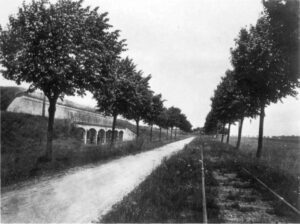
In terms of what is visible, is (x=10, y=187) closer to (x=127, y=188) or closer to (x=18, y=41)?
(x=127, y=188)

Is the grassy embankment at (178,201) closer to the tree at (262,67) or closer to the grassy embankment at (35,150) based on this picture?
the grassy embankment at (35,150)

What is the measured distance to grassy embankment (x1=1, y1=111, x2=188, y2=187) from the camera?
12.5 meters

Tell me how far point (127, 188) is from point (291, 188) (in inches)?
215

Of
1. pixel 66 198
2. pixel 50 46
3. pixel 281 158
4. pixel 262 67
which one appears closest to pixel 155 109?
pixel 281 158

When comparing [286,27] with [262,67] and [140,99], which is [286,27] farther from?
[140,99]

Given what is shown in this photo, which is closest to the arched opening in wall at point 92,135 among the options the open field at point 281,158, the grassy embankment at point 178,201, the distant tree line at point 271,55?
the open field at point 281,158

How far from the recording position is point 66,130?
33719 mm

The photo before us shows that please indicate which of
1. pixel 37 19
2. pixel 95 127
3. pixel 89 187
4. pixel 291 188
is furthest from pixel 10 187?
pixel 95 127

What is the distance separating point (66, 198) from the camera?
8.48 meters

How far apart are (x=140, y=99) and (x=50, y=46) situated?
50.1ft

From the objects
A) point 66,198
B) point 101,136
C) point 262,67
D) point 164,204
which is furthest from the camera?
point 101,136

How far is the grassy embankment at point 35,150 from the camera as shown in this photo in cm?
1249

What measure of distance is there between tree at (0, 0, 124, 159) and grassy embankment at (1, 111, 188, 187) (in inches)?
150

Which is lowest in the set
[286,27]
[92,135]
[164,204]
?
[92,135]
